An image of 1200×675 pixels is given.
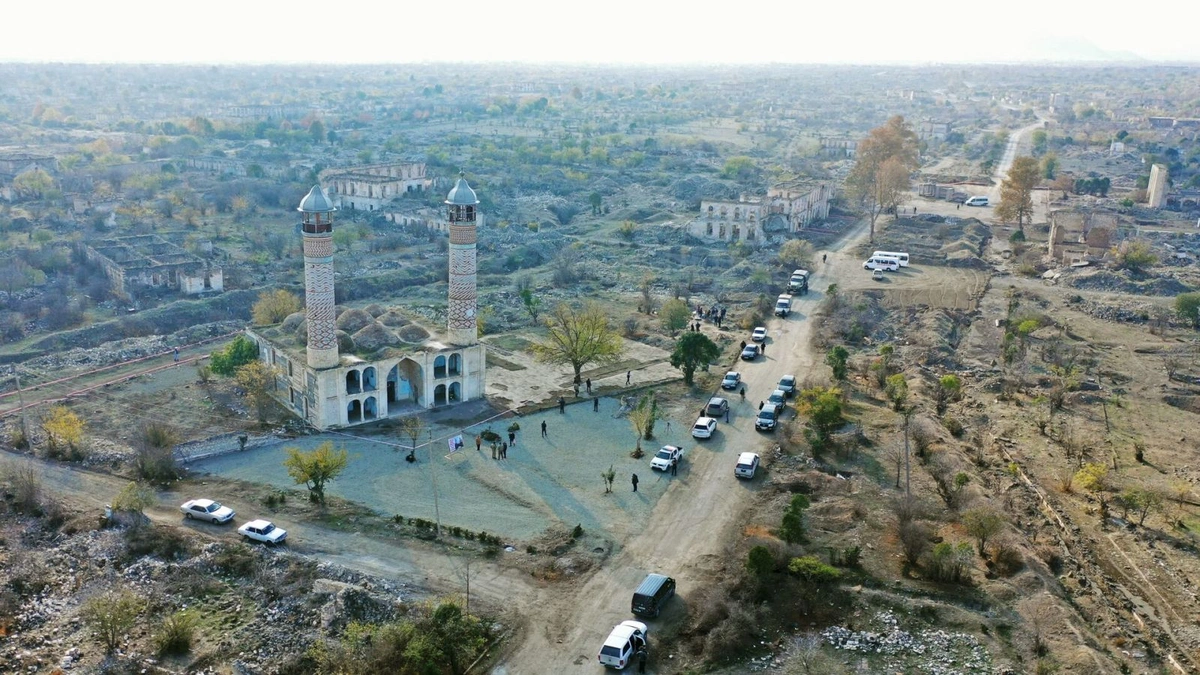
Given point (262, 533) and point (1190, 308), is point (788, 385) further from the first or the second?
point (1190, 308)

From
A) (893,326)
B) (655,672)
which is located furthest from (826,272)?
(655,672)

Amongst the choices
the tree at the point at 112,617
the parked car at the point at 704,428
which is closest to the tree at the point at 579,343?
the parked car at the point at 704,428

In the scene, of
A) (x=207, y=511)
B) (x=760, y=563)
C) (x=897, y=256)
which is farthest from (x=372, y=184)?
(x=760, y=563)

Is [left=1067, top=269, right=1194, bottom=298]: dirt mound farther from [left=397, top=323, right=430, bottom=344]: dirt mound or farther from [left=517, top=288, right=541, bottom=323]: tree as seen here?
[left=397, top=323, right=430, bottom=344]: dirt mound

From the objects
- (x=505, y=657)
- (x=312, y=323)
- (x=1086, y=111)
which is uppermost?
(x=1086, y=111)

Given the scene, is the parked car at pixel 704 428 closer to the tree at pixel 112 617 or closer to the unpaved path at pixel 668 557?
the unpaved path at pixel 668 557

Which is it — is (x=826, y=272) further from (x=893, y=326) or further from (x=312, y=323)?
(x=312, y=323)

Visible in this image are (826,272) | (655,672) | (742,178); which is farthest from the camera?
(742,178)
